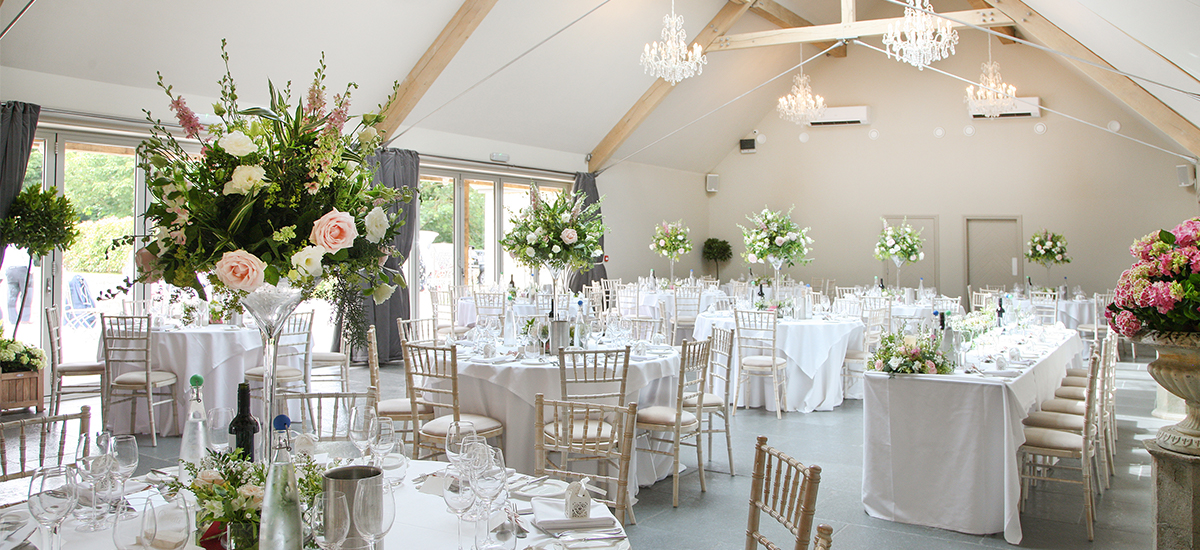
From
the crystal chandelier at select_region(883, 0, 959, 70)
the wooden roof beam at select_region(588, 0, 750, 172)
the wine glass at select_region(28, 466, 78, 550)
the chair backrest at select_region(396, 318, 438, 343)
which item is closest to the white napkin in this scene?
the wine glass at select_region(28, 466, 78, 550)

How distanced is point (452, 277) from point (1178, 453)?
932 centimetres

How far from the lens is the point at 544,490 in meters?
2.22

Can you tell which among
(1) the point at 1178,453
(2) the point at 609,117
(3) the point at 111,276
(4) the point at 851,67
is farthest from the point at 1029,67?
(3) the point at 111,276

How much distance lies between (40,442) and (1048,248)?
12489 mm

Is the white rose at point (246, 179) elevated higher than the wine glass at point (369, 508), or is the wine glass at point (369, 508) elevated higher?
the white rose at point (246, 179)

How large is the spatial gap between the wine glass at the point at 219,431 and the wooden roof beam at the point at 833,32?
7877 millimetres

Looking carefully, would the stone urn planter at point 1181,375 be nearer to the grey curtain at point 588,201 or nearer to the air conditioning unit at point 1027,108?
the grey curtain at point 588,201

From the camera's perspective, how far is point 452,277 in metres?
11.0

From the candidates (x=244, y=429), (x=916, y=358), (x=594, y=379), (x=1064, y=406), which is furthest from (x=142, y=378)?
(x=1064, y=406)

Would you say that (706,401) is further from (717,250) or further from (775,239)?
(717,250)

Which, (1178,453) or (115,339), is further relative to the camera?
(115,339)

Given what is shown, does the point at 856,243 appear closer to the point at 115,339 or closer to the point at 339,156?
the point at 115,339

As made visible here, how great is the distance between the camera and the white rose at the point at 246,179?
1758 millimetres

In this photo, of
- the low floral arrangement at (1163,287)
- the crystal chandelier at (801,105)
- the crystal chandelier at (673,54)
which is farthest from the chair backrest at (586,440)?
the crystal chandelier at (801,105)
